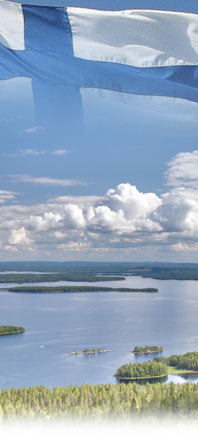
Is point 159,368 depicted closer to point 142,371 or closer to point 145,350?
A: point 142,371

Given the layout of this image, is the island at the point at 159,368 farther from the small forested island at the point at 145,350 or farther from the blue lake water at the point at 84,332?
the small forested island at the point at 145,350

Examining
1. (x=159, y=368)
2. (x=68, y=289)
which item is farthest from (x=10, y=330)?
(x=68, y=289)

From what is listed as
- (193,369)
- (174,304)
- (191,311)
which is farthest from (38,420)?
(174,304)

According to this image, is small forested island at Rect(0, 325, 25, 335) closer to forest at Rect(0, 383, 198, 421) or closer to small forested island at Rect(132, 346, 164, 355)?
small forested island at Rect(132, 346, 164, 355)

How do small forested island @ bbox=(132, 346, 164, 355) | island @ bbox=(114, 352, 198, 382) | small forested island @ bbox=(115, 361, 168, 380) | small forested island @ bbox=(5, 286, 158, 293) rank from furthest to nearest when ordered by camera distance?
1. small forested island @ bbox=(5, 286, 158, 293)
2. small forested island @ bbox=(132, 346, 164, 355)
3. island @ bbox=(114, 352, 198, 382)
4. small forested island @ bbox=(115, 361, 168, 380)

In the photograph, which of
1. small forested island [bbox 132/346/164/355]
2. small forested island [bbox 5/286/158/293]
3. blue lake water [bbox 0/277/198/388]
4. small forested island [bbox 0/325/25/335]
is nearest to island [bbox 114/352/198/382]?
blue lake water [bbox 0/277/198/388]

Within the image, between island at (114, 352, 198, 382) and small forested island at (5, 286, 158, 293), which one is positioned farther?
small forested island at (5, 286, 158, 293)
